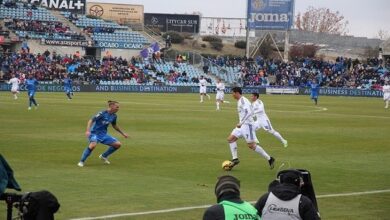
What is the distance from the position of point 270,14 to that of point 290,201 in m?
89.8

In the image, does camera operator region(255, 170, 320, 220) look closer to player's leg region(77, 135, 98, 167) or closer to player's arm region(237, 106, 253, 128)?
player's leg region(77, 135, 98, 167)

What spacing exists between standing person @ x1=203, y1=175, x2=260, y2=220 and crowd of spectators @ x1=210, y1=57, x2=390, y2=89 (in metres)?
82.2

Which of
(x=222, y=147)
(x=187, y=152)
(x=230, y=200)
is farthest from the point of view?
(x=222, y=147)

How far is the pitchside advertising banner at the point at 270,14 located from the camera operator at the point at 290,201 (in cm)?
8907

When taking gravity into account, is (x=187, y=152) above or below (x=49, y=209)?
below

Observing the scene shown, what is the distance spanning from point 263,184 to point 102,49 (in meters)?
75.6

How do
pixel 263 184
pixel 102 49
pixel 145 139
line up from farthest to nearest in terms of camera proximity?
pixel 102 49, pixel 145 139, pixel 263 184

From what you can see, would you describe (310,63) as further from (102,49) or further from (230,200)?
(230,200)

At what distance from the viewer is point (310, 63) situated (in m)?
96.6

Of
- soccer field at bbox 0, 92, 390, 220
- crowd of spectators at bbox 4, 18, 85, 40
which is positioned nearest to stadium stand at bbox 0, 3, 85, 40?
crowd of spectators at bbox 4, 18, 85, 40

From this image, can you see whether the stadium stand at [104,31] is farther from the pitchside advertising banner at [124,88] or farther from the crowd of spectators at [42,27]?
the pitchside advertising banner at [124,88]

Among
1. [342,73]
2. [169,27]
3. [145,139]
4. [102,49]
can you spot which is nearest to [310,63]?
[342,73]

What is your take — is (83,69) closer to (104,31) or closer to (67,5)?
(104,31)

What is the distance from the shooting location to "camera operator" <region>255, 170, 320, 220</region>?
27.5 ft
